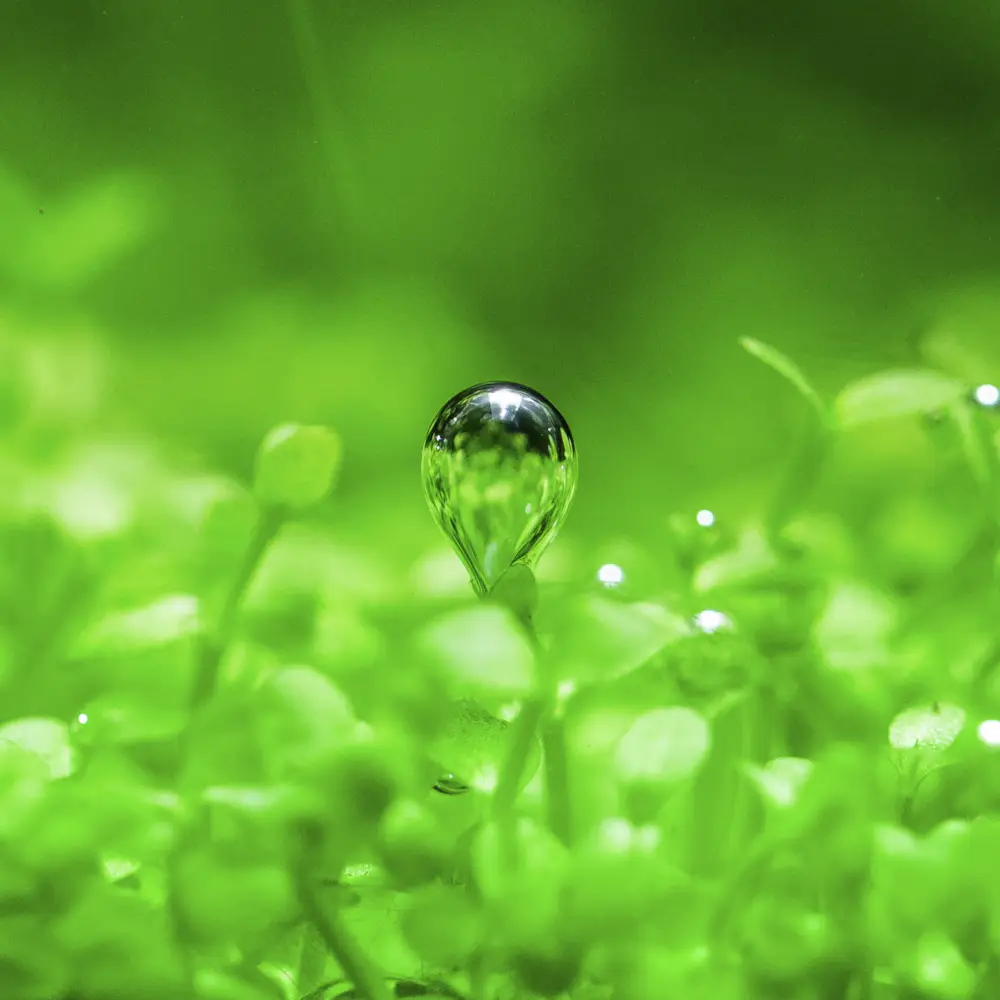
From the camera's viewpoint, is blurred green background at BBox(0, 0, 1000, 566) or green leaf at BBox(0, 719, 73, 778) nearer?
green leaf at BBox(0, 719, 73, 778)

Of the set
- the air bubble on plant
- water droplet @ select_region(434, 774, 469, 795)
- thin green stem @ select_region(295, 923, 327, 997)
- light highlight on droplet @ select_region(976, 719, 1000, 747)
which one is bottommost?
thin green stem @ select_region(295, 923, 327, 997)

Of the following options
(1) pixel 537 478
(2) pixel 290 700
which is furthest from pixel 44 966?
(1) pixel 537 478

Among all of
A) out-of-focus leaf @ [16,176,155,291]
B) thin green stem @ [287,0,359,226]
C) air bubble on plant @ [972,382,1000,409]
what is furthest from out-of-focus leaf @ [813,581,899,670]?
out-of-focus leaf @ [16,176,155,291]

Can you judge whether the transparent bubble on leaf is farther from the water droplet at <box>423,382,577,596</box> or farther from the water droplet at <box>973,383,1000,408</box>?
the water droplet at <box>973,383,1000,408</box>

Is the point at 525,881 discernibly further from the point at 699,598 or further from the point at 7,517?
the point at 7,517

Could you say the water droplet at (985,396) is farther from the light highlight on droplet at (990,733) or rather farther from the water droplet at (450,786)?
the water droplet at (450,786)

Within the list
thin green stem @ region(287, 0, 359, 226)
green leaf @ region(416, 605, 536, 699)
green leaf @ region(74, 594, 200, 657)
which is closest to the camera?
green leaf @ region(416, 605, 536, 699)

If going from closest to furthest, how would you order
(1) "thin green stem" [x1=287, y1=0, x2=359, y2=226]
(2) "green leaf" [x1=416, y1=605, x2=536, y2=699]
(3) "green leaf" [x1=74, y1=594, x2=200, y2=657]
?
1. (2) "green leaf" [x1=416, y1=605, x2=536, y2=699]
2. (3) "green leaf" [x1=74, y1=594, x2=200, y2=657]
3. (1) "thin green stem" [x1=287, y1=0, x2=359, y2=226]
